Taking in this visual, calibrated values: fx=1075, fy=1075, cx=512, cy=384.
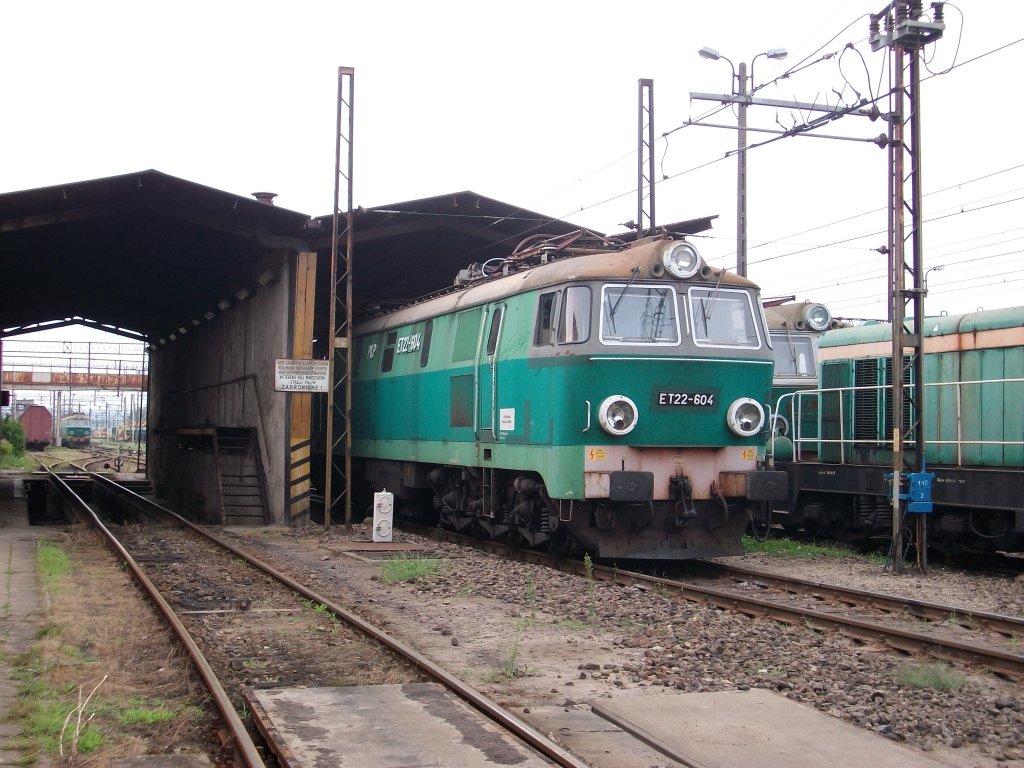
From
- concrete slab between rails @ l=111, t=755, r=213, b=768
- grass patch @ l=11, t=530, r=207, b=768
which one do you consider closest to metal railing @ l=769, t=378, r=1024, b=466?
grass patch @ l=11, t=530, r=207, b=768

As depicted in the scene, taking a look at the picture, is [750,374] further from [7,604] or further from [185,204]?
[185,204]

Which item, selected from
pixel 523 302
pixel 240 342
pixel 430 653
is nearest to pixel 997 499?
pixel 523 302

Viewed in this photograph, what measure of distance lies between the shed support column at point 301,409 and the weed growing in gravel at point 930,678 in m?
14.3

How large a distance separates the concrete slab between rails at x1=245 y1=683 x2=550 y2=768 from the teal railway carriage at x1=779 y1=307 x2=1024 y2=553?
28.9 feet

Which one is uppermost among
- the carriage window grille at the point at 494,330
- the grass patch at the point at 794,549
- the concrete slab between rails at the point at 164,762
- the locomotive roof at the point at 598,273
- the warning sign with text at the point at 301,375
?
the locomotive roof at the point at 598,273

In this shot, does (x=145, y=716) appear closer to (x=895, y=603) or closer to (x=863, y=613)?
(x=863, y=613)

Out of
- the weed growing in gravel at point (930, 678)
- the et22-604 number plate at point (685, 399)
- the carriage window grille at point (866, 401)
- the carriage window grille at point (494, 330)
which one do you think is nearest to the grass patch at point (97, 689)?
the weed growing in gravel at point (930, 678)

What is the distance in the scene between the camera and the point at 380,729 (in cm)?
611

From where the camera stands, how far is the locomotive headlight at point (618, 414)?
39.6ft

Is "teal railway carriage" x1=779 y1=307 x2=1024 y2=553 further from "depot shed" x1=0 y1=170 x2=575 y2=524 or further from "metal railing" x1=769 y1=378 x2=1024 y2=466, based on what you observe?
"depot shed" x1=0 y1=170 x2=575 y2=524

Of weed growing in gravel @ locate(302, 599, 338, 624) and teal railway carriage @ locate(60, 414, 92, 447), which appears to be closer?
weed growing in gravel @ locate(302, 599, 338, 624)

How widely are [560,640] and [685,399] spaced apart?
4309 millimetres

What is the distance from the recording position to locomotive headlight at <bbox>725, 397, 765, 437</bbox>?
12.7 meters

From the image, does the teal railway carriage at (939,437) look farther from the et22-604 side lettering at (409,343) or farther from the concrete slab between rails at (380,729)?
the concrete slab between rails at (380,729)
